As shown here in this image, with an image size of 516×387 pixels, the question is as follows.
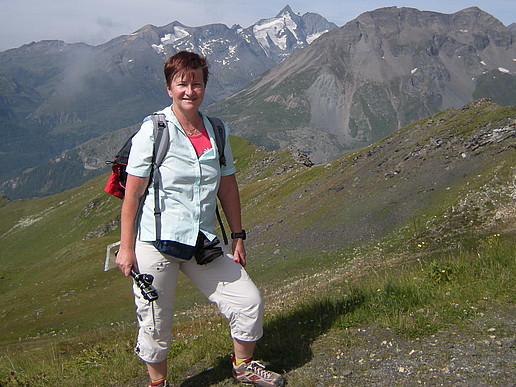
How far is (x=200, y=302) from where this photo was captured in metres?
31.0

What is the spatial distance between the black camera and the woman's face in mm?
2505

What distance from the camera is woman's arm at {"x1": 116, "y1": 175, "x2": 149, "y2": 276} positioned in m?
6.68

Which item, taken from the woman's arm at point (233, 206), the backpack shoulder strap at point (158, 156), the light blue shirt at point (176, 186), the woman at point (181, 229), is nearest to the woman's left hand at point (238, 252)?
the woman's arm at point (233, 206)

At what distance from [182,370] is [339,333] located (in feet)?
9.15

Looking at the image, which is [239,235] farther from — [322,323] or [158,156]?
[322,323]

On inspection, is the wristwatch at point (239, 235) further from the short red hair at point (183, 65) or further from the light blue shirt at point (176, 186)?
the short red hair at point (183, 65)

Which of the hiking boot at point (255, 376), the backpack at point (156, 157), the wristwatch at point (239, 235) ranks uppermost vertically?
the backpack at point (156, 157)

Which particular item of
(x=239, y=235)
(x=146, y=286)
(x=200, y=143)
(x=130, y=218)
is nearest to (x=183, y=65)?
(x=200, y=143)

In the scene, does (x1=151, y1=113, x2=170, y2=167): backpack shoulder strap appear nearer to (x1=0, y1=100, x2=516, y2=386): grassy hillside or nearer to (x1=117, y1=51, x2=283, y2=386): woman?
(x1=117, y1=51, x2=283, y2=386): woman

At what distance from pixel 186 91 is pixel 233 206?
209cm

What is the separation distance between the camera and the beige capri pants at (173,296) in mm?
6867

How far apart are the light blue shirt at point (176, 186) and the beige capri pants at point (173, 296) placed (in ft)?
1.39

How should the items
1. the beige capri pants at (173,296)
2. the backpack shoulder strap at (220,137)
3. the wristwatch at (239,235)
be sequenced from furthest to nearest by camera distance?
the wristwatch at (239,235) < the backpack shoulder strap at (220,137) < the beige capri pants at (173,296)

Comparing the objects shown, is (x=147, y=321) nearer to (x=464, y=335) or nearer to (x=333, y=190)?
(x=464, y=335)
